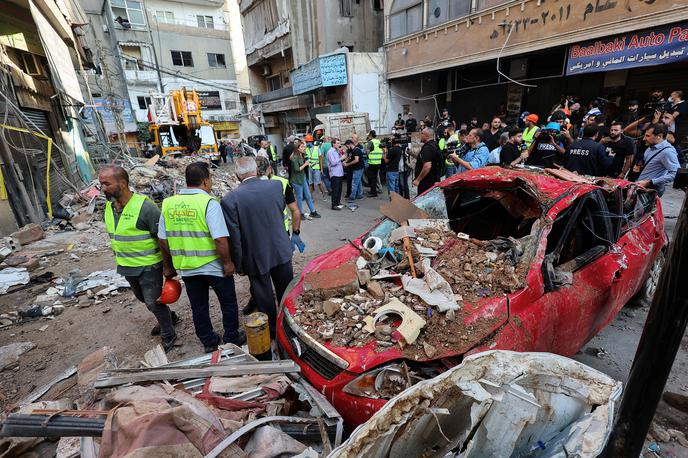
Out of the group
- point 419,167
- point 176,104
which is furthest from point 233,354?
point 176,104

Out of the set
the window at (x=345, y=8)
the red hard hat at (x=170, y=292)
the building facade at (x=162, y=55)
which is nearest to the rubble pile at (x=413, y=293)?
the red hard hat at (x=170, y=292)

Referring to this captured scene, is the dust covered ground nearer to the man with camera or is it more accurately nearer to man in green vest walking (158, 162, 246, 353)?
man in green vest walking (158, 162, 246, 353)

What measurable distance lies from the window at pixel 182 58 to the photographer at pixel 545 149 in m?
36.8

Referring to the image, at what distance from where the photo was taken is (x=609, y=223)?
126 inches

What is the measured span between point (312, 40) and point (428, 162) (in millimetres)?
16110

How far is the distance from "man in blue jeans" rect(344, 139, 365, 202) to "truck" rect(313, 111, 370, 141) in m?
5.02

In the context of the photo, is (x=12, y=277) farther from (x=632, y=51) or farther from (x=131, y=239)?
(x=632, y=51)

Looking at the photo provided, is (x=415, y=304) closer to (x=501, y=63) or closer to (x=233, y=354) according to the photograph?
(x=233, y=354)

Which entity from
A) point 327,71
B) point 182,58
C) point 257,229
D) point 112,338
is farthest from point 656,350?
point 182,58

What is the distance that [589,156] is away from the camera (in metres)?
5.46

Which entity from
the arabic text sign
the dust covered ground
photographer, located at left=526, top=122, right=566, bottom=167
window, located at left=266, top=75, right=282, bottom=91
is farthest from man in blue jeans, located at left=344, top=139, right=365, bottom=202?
window, located at left=266, top=75, right=282, bottom=91

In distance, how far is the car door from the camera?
2535 millimetres

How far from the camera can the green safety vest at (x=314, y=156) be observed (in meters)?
10.0

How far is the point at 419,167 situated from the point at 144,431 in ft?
21.3
